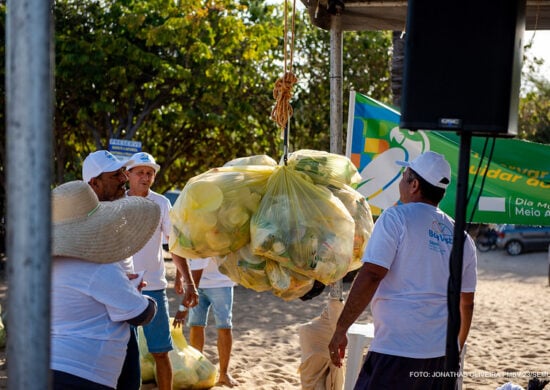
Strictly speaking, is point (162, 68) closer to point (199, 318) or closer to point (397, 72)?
point (397, 72)

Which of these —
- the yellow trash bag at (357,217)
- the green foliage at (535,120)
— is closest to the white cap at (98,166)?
the yellow trash bag at (357,217)

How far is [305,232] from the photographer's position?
332 centimetres

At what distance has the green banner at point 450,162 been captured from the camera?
208 inches

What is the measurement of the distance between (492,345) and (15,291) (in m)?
7.61

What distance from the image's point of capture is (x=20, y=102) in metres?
1.58

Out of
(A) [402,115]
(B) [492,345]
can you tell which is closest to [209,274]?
(A) [402,115]

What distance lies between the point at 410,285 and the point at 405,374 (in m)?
0.40

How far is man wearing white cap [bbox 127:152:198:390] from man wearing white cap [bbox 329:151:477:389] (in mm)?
1716

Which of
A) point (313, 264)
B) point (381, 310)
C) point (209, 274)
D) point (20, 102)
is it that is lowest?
point (209, 274)

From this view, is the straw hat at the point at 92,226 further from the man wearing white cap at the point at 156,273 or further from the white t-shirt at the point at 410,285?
the man wearing white cap at the point at 156,273

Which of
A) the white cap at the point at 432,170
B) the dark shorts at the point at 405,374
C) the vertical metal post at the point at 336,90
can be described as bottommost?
the dark shorts at the point at 405,374

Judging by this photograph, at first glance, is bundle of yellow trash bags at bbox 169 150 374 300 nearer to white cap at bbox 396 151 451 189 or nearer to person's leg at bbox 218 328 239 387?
white cap at bbox 396 151 451 189

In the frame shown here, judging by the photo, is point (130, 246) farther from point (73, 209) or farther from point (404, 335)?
point (404, 335)

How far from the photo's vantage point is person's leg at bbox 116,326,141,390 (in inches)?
135
